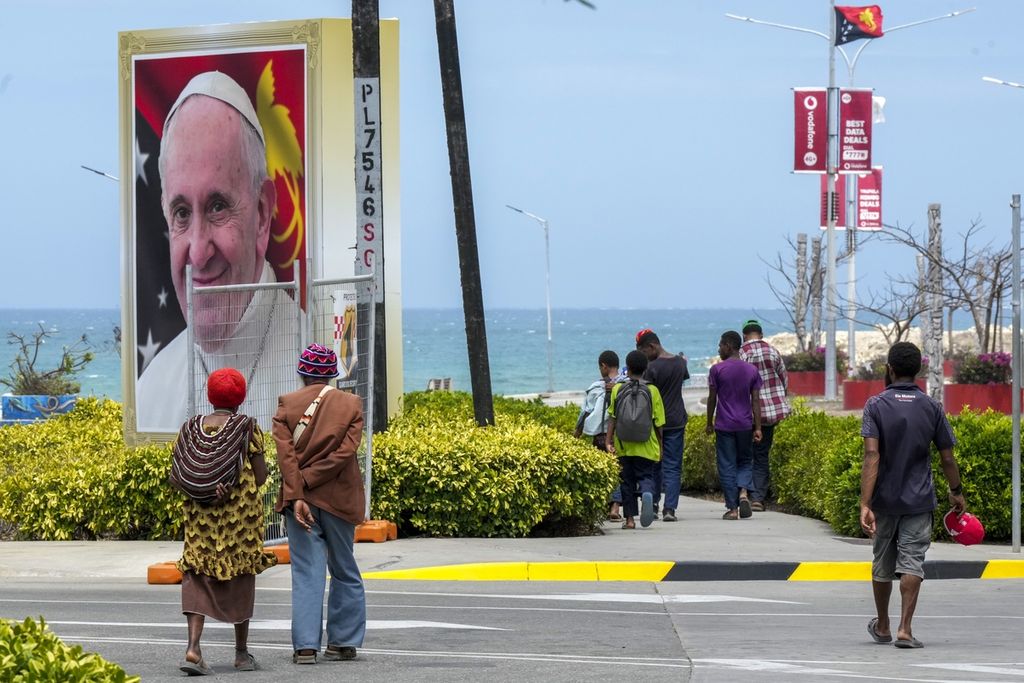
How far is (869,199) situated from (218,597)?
41060 millimetres

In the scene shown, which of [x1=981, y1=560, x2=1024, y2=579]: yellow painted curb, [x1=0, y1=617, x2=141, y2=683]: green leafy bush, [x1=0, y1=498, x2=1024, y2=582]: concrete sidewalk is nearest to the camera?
[x1=0, y1=617, x2=141, y2=683]: green leafy bush

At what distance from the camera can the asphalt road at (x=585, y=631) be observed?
8.47 m

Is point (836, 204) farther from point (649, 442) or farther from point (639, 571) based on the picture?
point (639, 571)

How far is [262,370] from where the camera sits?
563 inches

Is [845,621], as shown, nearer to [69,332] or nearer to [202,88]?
[202,88]

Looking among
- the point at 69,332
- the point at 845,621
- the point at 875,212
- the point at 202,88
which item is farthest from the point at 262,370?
the point at 69,332

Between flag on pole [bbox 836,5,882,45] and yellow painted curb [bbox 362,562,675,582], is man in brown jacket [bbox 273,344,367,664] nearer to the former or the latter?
yellow painted curb [bbox 362,562,675,582]

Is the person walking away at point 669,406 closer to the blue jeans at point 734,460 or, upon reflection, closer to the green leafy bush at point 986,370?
the blue jeans at point 734,460

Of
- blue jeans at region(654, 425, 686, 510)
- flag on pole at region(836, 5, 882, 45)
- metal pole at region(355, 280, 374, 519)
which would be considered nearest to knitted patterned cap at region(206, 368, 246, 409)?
metal pole at region(355, 280, 374, 519)

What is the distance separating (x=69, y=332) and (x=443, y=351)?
153ft

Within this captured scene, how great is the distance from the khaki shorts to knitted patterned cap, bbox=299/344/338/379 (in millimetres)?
3302

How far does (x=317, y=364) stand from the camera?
9039 millimetres

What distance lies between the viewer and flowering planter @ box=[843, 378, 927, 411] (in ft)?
125

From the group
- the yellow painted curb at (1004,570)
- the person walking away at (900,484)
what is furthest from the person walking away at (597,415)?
the person walking away at (900,484)
